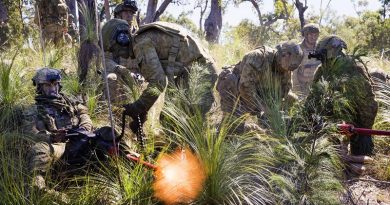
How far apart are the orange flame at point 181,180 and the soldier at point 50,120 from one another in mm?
1056

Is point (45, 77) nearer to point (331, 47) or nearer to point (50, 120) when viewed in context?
point (50, 120)

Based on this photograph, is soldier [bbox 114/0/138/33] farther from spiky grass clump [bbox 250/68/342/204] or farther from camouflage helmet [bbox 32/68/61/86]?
spiky grass clump [bbox 250/68/342/204]

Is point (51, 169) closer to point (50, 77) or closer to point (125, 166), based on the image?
point (125, 166)

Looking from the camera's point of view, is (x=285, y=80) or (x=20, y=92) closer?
(x=20, y=92)

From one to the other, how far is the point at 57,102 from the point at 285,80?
8.07 ft

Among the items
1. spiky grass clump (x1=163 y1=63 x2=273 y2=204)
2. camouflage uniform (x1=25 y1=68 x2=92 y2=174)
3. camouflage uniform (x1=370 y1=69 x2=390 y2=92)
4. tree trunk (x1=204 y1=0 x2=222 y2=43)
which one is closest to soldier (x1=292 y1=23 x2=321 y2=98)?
camouflage uniform (x1=370 y1=69 x2=390 y2=92)

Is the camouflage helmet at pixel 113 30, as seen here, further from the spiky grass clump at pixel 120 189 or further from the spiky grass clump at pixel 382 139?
the spiky grass clump at pixel 382 139

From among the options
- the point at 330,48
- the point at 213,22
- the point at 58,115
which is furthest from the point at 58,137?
the point at 213,22

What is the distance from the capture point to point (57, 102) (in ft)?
13.9

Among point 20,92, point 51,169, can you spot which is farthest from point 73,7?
point 51,169

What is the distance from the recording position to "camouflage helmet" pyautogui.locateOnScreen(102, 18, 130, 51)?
462cm

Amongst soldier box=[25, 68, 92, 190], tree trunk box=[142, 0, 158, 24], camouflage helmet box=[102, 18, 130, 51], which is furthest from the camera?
tree trunk box=[142, 0, 158, 24]

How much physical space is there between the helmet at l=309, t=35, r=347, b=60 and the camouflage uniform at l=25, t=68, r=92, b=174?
87.3 inches

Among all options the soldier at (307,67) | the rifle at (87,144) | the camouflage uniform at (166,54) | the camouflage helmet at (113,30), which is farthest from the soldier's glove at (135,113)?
the soldier at (307,67)
